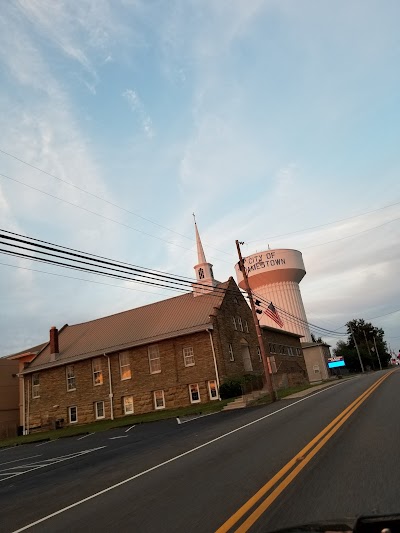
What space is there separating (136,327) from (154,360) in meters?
4.42

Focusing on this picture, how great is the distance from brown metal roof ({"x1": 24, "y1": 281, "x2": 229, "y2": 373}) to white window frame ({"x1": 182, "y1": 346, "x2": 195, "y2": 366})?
1307 millimetres

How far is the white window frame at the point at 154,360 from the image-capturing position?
1350 inches

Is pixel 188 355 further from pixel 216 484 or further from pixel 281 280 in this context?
pixel 281 280

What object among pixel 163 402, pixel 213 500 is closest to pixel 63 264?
pixel 213 500

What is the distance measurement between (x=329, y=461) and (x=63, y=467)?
850 cm

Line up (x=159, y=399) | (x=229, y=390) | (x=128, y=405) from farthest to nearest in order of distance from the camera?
(x=128, y=405) < (x=159, y=399) < (x=229, y=390)

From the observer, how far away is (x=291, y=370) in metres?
47.1

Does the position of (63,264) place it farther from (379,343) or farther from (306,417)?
(379,343)

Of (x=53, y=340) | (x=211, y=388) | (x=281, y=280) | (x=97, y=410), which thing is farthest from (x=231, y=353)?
(x=281, y=280)

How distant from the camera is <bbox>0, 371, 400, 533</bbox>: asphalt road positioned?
5.30m

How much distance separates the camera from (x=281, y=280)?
7088 centimetres

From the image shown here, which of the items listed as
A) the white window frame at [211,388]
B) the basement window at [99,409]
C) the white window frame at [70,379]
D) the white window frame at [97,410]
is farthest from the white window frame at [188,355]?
the white window frame at [70,379]

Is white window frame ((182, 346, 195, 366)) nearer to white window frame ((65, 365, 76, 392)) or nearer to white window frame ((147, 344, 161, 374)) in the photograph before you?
white window frame ((147, 344, 161, 374))

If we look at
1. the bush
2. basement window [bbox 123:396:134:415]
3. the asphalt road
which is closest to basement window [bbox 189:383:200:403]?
the bush
